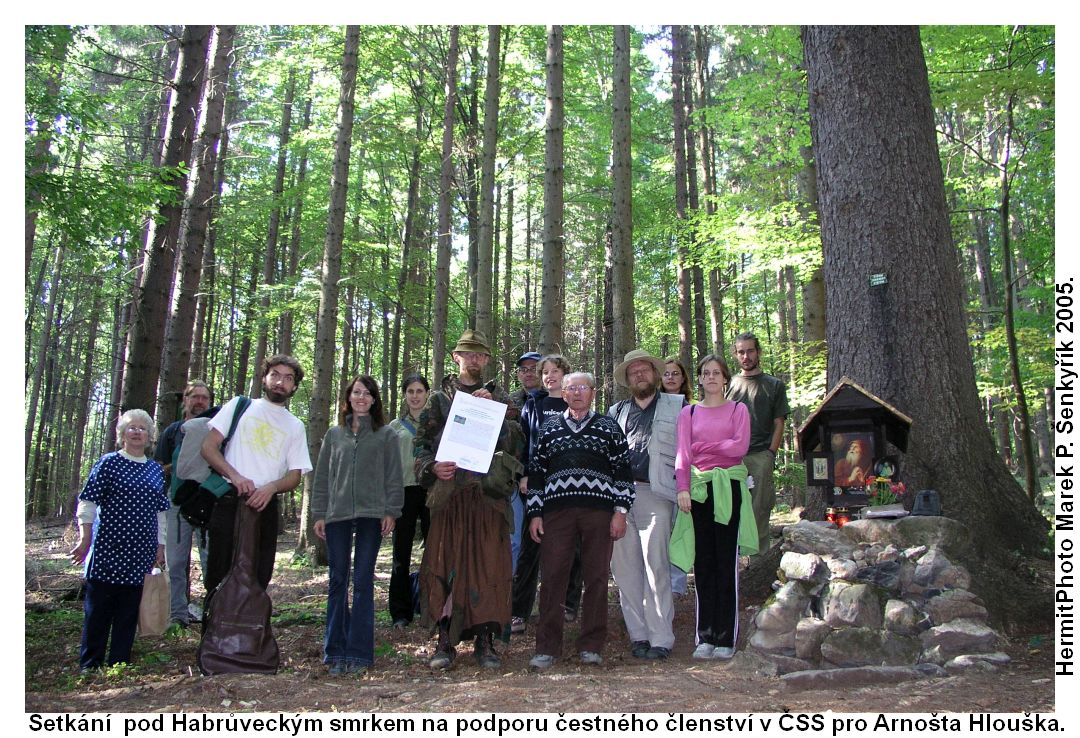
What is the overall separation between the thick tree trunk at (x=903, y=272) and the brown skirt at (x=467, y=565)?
3.09 meters

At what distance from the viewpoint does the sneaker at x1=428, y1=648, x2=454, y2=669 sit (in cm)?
497

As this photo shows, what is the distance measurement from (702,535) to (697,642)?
0.75 meters

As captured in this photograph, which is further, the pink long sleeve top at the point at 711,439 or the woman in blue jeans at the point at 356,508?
the pink long sleeve top at the point at 711,439

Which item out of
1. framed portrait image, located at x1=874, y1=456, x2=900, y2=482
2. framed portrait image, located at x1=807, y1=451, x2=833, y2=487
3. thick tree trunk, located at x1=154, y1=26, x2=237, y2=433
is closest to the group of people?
framed portrait image, located at x1=807, y1=451, x2=833, y2=487

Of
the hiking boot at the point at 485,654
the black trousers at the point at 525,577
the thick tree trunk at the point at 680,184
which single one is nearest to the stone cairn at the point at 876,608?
the hiking boot at the point at 485,654

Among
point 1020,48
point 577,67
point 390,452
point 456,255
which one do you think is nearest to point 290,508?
point 456,255

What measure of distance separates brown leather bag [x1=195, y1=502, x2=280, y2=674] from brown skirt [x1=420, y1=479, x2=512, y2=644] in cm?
105

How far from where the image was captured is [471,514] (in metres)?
5.20

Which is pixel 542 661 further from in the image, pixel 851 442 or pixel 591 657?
pixel 851 442

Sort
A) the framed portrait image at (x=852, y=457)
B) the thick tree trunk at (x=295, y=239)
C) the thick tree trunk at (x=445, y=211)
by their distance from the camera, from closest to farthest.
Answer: the framed portrait image at (x=852, y=457)
the thick tree trunk at (x=445, y=211)
the thick tree trunk at (x=295, y=239)

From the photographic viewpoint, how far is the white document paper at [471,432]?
501cm

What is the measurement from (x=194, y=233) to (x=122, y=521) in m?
4.35

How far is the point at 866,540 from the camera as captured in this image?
16.9 ft

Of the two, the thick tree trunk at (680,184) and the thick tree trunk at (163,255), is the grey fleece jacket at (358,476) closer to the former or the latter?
the thick tree trunk at (163,255)
